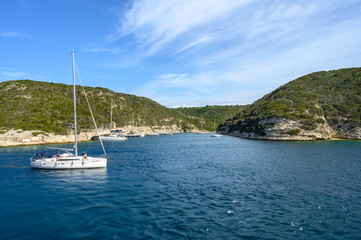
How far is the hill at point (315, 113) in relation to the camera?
95.6 m

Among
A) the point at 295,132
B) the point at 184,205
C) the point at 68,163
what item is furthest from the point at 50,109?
the point at 295,132

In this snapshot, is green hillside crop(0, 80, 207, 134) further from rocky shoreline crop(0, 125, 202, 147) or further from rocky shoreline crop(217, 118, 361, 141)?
rocky shoreline crop(217, 118, 361, 141)

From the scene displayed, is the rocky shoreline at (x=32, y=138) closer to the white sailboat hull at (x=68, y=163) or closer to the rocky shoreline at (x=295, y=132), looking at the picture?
the white sailboat hull at (x=68, y=163)

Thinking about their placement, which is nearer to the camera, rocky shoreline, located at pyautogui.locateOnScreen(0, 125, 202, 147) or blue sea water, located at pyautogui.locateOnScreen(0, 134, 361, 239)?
blue sea water, located at pyautogui.locateOnScreen(0, 134, 361, 239)

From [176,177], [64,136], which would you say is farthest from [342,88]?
[64,136]

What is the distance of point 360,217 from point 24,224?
24.0 meters

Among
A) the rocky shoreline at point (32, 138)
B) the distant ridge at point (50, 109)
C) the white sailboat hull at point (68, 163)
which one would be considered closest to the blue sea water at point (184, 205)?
the white sailboat hull at point (68, 163)

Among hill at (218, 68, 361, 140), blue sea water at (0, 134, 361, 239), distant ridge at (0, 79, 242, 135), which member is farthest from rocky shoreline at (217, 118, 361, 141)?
distant ridge at (0, 79, 242, 135)

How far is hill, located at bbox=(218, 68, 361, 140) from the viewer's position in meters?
95.6

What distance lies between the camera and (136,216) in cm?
1612

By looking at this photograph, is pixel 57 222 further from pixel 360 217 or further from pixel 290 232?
pixel 360 217

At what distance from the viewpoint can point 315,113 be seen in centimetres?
10494

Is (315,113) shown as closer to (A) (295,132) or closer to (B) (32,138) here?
(A) (295,132)

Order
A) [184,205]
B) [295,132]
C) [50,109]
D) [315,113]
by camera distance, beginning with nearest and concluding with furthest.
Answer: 1. [184,205]
2. [295,132]
3. [315,113]
4. [50,109]
